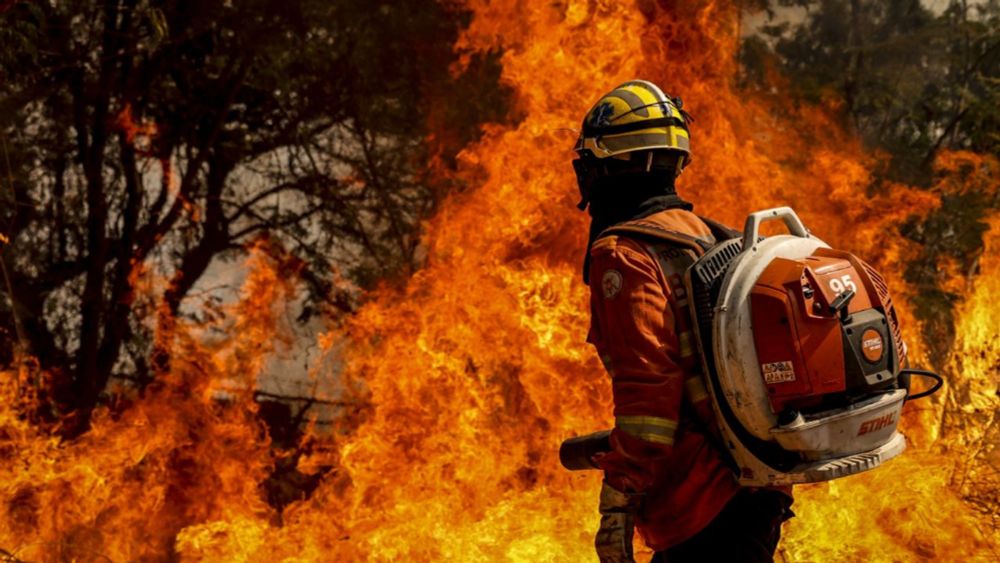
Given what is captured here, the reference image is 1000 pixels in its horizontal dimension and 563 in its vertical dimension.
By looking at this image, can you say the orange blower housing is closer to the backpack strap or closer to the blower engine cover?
the blower engine cover

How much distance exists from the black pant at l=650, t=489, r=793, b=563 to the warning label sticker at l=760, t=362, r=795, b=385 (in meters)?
0.46

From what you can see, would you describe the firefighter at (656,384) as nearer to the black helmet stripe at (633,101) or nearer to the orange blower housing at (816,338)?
the black helmet stripe at (633,101)

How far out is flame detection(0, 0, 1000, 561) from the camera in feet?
18.2

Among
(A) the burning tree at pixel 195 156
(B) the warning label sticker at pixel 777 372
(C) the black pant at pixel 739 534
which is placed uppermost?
(A) the burning tree at pixel 195 156

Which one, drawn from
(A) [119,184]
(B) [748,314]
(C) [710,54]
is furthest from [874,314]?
(A) [119,184]

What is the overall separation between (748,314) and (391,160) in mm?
7734

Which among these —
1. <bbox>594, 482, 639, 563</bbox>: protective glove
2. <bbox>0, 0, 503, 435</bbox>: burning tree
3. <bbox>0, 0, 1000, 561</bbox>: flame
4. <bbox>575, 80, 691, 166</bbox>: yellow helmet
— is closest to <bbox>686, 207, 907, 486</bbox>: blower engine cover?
<bbox>594, 482, 639, 563</bbox>: protective glove

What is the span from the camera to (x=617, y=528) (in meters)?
2.67

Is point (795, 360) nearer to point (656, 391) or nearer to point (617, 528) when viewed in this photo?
point (656, 391)

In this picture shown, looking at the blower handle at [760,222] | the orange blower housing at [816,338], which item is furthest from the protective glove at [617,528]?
A: the blower handle at [760,222]

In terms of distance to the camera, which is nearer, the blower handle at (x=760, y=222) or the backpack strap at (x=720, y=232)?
the blower handle at (x=760, y=222)

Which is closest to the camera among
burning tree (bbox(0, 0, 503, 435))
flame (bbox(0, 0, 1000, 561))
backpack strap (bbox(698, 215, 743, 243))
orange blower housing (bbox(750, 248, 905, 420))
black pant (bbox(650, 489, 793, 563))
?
orange blower housing (bbox(750, 248, 905, 420))

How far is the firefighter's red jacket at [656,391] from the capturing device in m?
2.63

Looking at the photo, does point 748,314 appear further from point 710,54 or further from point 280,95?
point 280,95
